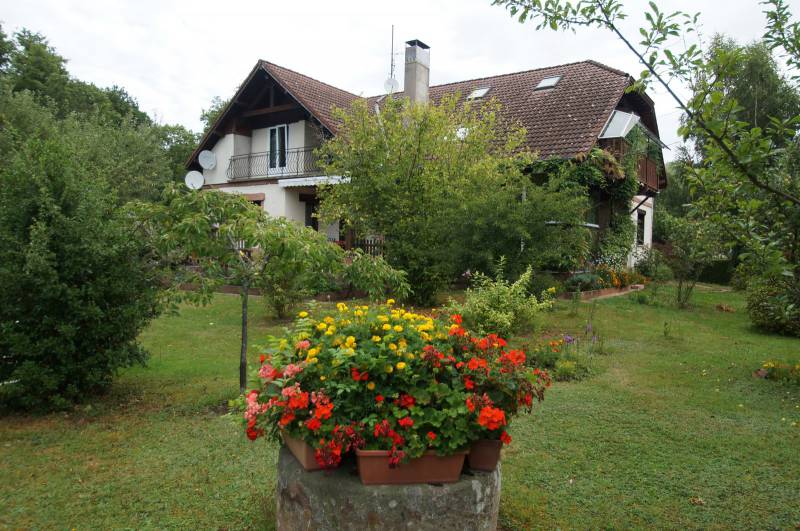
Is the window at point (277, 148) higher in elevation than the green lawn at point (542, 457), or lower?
higher

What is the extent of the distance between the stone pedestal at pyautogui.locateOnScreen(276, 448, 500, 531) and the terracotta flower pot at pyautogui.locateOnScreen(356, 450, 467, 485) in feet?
0.11

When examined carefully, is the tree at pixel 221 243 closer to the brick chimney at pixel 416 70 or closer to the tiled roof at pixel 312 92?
the brick chimney at pixel 416 70

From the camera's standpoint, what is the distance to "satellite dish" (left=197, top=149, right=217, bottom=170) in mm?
20594

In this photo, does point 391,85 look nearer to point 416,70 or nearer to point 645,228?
point 416,70

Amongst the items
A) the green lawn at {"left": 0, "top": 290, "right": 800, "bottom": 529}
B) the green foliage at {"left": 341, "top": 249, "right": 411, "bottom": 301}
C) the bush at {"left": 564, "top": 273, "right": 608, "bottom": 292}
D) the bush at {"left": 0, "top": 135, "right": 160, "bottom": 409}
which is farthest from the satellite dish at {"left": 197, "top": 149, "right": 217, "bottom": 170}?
the green foliage at {"left": 341, "top": 249, "right": 411, "bottom": 301}

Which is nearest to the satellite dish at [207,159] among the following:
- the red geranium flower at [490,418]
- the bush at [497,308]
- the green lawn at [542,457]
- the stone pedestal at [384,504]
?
the green lawn at [542,457]

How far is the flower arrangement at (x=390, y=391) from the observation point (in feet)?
8.55

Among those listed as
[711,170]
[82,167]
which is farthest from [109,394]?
[711,170]

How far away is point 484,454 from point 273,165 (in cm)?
1854

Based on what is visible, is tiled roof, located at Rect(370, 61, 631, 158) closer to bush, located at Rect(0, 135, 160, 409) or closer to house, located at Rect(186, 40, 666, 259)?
house, located at Rect(186, 40, 666, 259)

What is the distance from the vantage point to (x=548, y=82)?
61.0 feet

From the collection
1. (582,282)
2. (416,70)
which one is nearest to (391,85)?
(416,70)

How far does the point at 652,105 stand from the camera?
18750mm

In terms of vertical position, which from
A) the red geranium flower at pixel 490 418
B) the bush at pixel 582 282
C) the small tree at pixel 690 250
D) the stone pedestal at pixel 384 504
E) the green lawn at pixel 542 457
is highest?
the small tree at pixel 690 250
